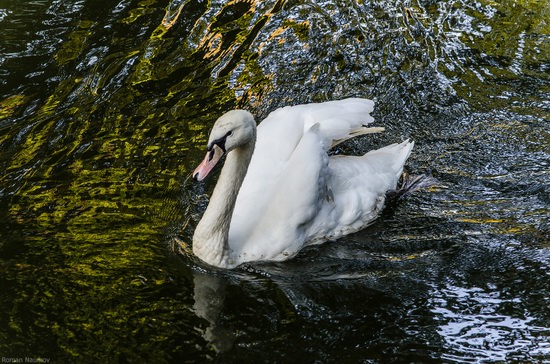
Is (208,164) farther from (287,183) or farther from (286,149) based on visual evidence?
(286,149)

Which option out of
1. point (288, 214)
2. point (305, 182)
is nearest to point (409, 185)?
point (305, 182)

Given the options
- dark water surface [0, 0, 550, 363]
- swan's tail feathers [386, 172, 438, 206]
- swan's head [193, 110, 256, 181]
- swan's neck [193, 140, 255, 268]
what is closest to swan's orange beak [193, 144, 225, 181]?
swan's head [193, 110, 256, 181]

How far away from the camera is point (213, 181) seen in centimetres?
700

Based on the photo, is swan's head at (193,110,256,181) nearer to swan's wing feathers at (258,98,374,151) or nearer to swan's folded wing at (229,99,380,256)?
swan's folded wing at (229,99,380,256)

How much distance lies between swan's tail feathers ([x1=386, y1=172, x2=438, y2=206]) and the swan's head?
6.07ft

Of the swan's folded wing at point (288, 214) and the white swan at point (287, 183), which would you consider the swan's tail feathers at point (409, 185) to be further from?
the swan's folded wing at point (288, 214)

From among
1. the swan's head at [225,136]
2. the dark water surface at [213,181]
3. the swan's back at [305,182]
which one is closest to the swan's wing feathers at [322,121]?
the swan's back at [305,182]

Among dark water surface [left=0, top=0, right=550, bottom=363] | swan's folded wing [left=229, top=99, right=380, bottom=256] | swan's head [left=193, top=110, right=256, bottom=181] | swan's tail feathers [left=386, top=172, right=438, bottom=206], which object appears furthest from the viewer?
swan's tail feathers [left=386, top=172, right=438, bottom=206]

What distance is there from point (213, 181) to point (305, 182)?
54.2 inches

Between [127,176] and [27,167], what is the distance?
0.90 meters

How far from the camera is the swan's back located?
19.2ft

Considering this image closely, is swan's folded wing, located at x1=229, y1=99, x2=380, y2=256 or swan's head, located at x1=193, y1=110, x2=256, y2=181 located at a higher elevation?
swan's head, located at x1=193, y1=110, x2=256, y2=181

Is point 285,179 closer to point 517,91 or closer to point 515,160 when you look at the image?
point 515,160

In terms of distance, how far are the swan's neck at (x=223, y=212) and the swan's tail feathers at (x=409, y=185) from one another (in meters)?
1.65
